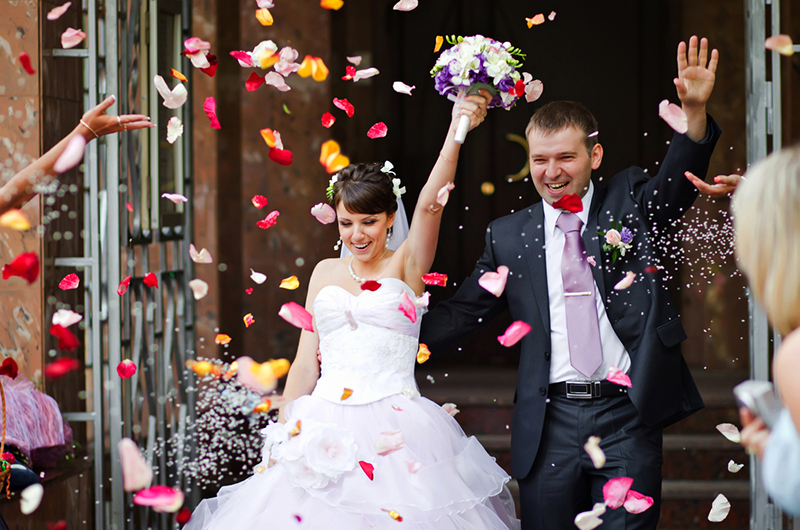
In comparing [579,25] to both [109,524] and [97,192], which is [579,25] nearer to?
[97,192]

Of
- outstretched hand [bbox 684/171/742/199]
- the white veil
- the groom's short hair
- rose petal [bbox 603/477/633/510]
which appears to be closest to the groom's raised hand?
outstretched hand [bbox 684/171/742/199]

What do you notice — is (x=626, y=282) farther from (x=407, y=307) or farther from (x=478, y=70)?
(x=478, y=70)

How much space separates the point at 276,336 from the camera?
5.04m

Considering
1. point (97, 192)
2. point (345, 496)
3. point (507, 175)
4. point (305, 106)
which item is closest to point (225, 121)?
point (305, 106)

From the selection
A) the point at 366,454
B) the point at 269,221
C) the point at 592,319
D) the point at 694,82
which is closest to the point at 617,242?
the point at 592,319

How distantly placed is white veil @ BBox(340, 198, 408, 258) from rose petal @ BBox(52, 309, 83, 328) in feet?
4.25

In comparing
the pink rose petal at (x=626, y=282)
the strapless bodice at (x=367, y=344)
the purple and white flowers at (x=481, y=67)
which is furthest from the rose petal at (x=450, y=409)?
the purple and white flowers at (x=481, y=67)

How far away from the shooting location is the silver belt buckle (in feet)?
8.37

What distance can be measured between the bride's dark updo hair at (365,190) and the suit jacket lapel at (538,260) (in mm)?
484

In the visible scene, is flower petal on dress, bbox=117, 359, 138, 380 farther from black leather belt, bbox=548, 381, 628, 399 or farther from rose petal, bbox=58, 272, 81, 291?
black leather belt, bbox=548, 381, 628, 399

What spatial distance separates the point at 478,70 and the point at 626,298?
869 mm

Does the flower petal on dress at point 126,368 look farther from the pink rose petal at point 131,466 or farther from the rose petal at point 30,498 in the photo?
the rose petal at point 30,498

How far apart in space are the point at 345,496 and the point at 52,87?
2.21 metres

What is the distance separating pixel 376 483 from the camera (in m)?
2.42
